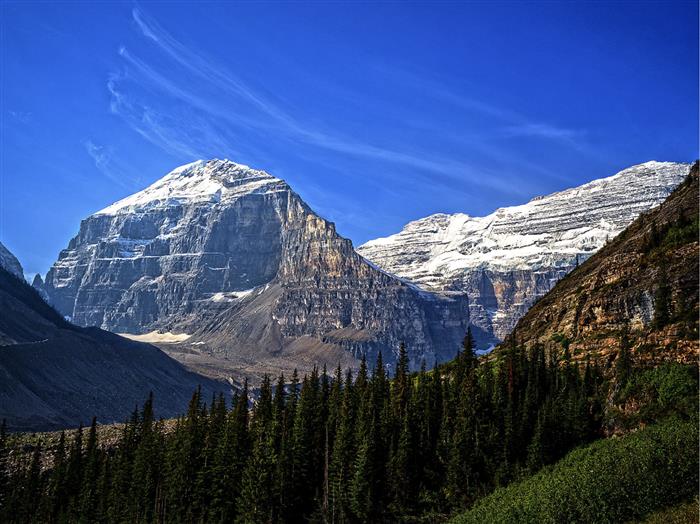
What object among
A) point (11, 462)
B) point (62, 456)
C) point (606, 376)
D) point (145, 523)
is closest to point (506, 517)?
point (606, 376)

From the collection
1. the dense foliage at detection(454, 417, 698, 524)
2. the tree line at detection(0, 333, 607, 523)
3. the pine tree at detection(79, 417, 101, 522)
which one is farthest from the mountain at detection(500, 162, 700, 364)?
the pine tree at detection(79, 417, 101, 522)

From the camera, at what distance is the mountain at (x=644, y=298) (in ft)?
361

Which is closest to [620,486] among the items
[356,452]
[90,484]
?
[356,452]

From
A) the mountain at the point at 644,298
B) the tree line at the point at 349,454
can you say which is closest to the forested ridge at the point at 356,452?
the tree line at the point at 349,454

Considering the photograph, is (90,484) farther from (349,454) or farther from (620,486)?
(620,486)

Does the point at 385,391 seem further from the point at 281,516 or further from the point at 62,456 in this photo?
the point at 62,456

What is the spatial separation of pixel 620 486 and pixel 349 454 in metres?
44.4

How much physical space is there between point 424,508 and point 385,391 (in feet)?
102

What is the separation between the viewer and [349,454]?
372 feet

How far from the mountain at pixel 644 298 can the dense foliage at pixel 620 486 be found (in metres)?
21.7

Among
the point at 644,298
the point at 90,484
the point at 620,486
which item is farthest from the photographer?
the point at 90,484

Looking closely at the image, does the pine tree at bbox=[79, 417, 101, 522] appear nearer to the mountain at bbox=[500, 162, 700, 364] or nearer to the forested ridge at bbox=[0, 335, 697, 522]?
the forested ridge at bbox=[0, 335, 697, 522]

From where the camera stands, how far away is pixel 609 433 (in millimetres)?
104750

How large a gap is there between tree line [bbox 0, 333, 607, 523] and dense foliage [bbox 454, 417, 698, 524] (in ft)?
63.3
